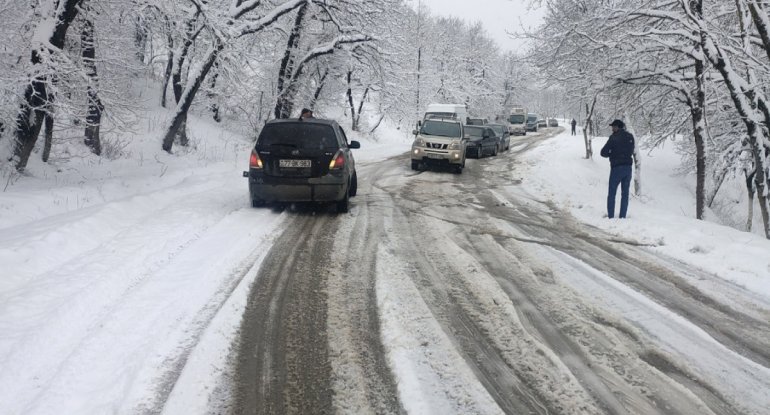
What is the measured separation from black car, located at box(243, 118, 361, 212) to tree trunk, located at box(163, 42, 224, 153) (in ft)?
17.3

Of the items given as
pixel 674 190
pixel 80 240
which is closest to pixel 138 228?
pixel 80 240

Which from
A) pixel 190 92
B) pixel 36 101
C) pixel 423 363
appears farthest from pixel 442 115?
pixel 423 363

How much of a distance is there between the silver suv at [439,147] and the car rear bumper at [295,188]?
9176 millimetres

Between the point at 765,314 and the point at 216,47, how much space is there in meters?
12.3

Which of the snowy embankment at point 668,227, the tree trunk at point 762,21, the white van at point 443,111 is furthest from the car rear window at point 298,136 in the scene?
the white van at point 443,111

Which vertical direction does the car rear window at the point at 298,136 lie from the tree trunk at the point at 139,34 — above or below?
below

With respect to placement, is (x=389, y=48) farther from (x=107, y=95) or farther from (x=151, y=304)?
(x=151, y=304)

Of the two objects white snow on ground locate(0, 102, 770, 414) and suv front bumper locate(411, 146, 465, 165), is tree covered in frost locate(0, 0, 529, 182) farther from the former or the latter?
suv front bumper locate(411, 146, 465, 165)

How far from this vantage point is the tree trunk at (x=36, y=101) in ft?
29.8

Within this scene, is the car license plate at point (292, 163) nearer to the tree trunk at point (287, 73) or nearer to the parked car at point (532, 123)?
the tree trunk at point (287, 73)

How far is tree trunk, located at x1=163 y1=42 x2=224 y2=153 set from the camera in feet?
44.9

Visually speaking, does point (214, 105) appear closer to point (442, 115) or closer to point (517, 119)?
point (442, 115)

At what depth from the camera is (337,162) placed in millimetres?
8695

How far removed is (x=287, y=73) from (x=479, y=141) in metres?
9.72
